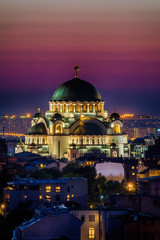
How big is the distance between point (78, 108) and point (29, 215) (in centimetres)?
6380

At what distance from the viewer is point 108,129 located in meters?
132

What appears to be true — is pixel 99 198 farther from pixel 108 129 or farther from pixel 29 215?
pixel 108 129

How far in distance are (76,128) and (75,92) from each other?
4.79 metres

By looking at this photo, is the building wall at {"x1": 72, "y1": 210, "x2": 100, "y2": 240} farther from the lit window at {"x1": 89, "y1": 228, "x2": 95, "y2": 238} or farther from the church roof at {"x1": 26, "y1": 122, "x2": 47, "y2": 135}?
the church roof at {"x1": 26, "y1": 122, "x2": 47, "y2": 135}

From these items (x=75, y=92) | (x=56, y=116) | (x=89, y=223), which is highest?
(x=75, y=92)

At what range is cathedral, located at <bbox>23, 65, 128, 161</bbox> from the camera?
129250 millimetres

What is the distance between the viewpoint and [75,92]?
132750 mm

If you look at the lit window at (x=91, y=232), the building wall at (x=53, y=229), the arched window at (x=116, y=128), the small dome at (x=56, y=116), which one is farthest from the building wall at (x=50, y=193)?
the arched window at (x=116, y=128)

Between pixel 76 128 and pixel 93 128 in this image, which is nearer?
pixel 93 128

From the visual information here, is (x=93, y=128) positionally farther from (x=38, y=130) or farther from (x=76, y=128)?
(x=38, y=130)

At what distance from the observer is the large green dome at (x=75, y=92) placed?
133 meters

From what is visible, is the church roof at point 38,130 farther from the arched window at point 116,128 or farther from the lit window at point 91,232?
the lit window at point 91,232

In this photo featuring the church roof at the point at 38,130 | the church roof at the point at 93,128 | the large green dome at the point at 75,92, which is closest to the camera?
the church roof at the point at 93,128

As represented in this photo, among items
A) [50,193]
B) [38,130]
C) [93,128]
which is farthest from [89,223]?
[38,130]
